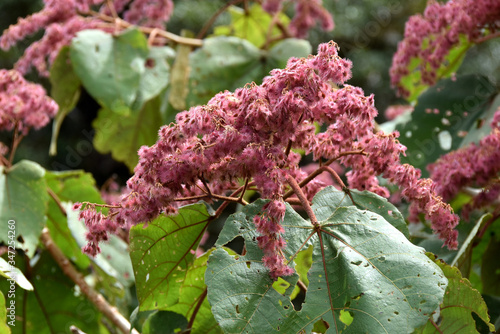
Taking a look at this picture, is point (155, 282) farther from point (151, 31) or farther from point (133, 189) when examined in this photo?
point (151, 31)

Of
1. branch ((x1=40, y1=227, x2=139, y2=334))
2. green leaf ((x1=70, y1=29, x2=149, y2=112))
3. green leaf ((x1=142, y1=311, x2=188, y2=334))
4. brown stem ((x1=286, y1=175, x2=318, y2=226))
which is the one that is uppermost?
brown stem ((x1=286, y1=175, x2=318, y2=226))

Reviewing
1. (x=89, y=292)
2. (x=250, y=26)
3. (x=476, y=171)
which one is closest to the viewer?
(x=476, y=171)

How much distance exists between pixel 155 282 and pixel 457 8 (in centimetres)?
69

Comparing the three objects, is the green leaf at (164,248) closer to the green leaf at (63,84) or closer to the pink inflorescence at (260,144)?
the pink inflorescence at (260,144)

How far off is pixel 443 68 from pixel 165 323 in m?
0.85

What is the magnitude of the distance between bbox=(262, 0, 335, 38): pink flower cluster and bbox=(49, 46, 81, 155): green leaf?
1.95ft

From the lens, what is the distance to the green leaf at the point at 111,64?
4.02ft

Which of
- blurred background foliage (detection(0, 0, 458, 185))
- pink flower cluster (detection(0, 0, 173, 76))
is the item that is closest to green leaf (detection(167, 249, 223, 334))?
pink flower cluster (detection(0, 0, 173, 76))

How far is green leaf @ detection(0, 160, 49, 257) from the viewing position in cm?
98

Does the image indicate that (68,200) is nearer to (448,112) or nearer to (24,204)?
(24,204)

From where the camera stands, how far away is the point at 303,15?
1602 millimetres

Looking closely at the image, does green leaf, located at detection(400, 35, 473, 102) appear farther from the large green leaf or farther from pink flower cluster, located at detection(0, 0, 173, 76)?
pink flower cluster, located at detection(0, 0, 173, 76)

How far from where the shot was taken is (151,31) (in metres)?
1.42

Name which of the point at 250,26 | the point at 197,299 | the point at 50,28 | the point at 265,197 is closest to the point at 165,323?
the point at 197,299
